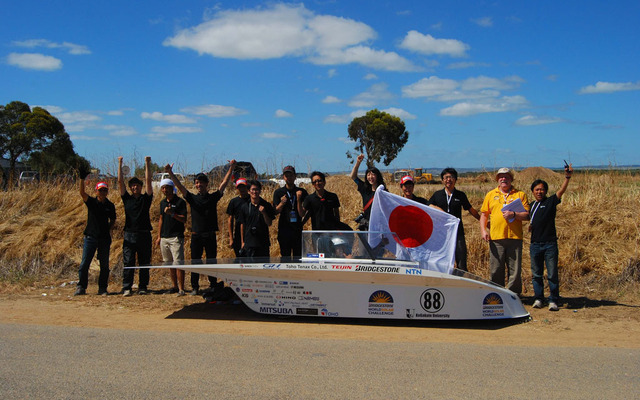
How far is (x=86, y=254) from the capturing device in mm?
8438

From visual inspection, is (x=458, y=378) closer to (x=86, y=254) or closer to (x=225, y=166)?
(x=86, y=254)

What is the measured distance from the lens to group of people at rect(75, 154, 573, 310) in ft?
23.9

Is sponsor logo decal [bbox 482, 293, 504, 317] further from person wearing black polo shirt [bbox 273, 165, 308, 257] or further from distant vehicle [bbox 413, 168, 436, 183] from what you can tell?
distant vehicle [bbox 413, 168, 436, 183]

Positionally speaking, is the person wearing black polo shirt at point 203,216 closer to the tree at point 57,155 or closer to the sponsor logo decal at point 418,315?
the sponsor logo decal at point 418,315

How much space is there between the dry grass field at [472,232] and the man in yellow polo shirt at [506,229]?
5.62 feet

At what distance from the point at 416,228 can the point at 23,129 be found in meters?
36.4

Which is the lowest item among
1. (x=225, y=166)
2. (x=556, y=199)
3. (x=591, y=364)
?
(x=591, y=364)

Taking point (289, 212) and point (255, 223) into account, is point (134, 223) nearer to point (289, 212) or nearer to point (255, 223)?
point (255, 223)

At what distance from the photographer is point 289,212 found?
785 cm

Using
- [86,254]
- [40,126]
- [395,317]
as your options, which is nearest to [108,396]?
[395,317]

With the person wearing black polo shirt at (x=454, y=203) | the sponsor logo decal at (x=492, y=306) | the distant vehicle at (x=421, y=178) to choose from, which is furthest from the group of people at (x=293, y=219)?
the distant vehicle at (x=421, y=178)

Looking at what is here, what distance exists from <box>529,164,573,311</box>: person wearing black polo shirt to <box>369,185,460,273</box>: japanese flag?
131cm

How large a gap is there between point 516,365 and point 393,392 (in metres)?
1.51

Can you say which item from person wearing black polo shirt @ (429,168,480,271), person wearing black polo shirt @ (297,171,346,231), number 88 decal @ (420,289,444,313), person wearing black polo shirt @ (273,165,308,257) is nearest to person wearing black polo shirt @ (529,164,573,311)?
person wearing black polo shirt @ (429,168,480,271)
